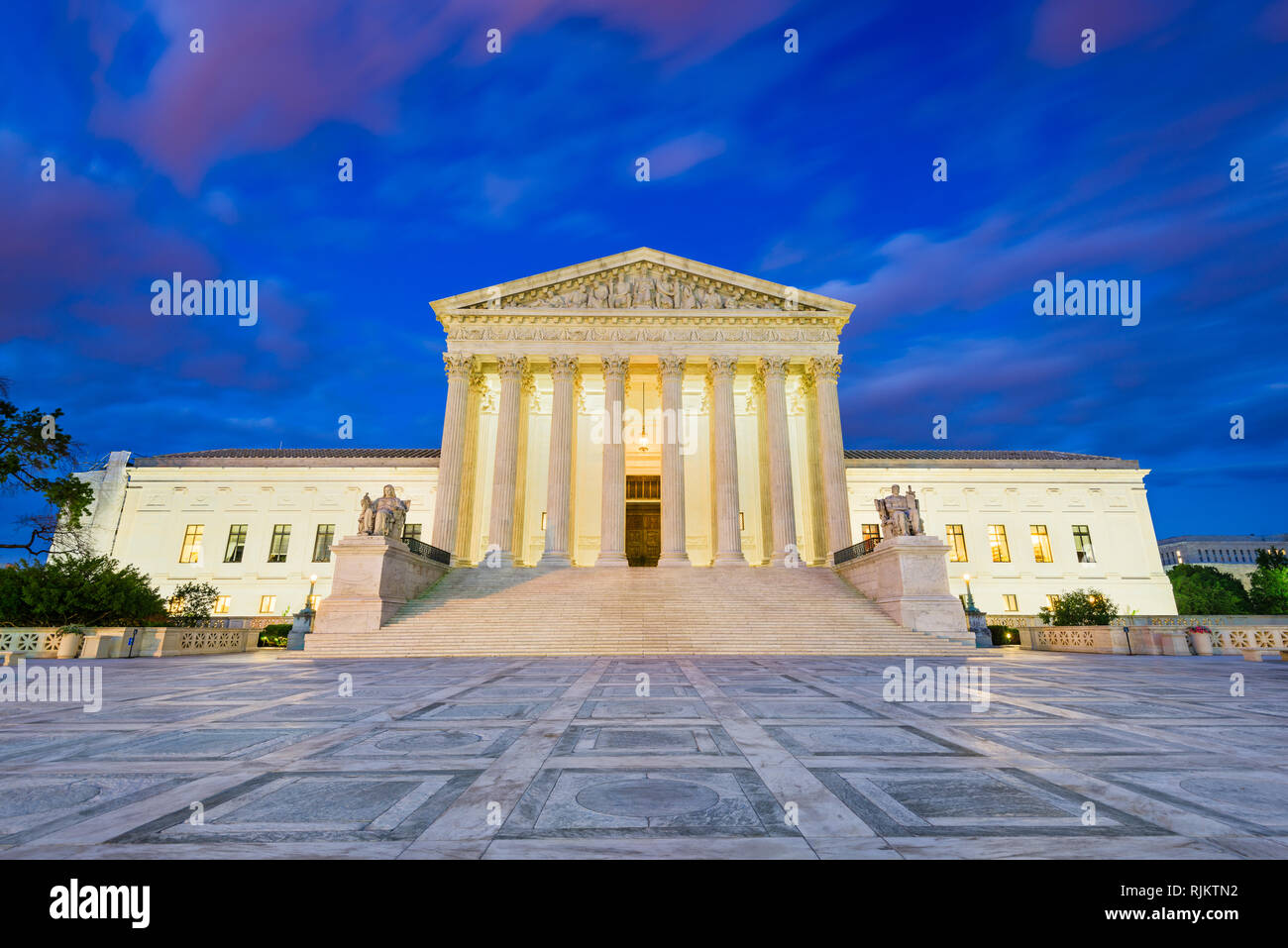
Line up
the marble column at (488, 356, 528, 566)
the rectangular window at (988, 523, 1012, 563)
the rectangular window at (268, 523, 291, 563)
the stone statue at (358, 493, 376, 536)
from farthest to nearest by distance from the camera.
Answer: the rectangular window at (988, 523, 1012, 563) → the rectangular window at (268, 523, 291, 563) → the marble column at (488, 356, 528, 566) → the stone statue at (358, 493, 376, 536)

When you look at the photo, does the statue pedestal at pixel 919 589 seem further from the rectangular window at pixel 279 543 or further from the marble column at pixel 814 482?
the rectangular window at pixel 279 543

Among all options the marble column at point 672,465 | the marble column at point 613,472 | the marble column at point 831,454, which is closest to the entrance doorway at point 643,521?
the marble column at point 672,465

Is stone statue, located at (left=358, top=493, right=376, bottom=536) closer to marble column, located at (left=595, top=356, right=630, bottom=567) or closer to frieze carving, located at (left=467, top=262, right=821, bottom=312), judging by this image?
marble column, located at (left=595, top=356, right=630, bottom=567)

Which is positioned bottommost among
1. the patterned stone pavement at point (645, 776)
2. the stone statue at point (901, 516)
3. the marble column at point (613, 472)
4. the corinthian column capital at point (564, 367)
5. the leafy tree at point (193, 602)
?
the patterned stone pavement at point (645, 776)

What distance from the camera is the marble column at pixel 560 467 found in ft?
85.8

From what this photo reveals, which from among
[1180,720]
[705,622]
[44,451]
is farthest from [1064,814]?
[44,451]

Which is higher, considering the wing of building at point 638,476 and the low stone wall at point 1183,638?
the wing of building at point 638,476

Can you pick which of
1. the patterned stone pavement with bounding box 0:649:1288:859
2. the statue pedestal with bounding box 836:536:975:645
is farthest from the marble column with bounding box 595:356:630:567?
the patterned stone pavement with bounding box 0:649:1288:859

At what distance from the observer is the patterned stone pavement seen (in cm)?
255

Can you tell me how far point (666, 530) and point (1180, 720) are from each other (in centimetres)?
2156

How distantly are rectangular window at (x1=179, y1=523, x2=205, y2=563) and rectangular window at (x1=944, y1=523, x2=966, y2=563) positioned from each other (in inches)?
1943

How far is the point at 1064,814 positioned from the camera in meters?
2.96

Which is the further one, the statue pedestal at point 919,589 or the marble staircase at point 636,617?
the statue pedestal at point 919,589

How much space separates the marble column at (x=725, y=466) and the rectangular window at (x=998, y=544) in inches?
833
